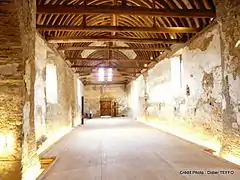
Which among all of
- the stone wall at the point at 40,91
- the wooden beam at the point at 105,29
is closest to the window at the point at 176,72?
the wooden beam at the point at 105,29

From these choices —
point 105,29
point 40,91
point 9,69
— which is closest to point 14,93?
point 9,69

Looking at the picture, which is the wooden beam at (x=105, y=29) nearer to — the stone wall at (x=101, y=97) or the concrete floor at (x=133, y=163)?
the concrete floor at (x=133, y=163)

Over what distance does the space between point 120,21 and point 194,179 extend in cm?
807

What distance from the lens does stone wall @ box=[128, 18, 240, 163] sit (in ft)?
14.8

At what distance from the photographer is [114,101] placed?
21.0 metres

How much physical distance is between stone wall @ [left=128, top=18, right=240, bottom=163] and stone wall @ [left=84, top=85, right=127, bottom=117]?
9.79 meters

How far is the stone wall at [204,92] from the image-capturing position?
450 cm

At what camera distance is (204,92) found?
6.29 m

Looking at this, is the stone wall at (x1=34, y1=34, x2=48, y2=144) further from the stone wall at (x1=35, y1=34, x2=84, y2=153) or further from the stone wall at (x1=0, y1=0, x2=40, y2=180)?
the stone wall at (x1=0, y1=0, x2=40, y2=180)

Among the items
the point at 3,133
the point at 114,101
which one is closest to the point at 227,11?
the point at 3,133

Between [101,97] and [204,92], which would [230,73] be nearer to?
[204,92]

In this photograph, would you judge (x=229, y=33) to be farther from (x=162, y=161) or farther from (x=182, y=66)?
(x=182, y=66)

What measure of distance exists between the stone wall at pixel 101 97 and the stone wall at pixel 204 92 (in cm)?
979

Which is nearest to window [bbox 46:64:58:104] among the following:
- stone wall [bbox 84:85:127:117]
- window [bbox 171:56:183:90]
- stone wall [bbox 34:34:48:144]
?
stone wall [bbox 34:34:48:144]
